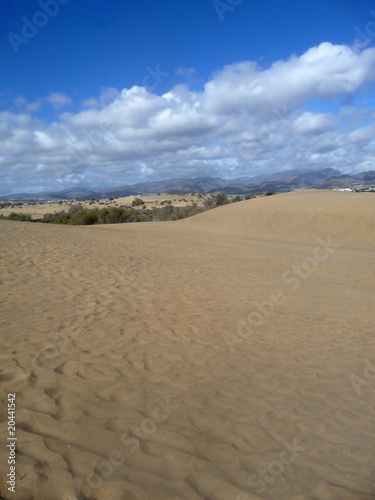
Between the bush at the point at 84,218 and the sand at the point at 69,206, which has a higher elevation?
the sand at the point at 69,206

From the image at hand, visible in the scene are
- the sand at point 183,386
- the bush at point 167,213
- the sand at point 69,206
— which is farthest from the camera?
the sand at point 69,206

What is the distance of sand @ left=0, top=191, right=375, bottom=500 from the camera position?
8.81 ft

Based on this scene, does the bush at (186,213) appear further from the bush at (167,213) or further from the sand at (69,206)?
the sand at (69,206)

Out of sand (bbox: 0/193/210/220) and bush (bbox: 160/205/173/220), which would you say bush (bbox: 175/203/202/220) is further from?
sand (bbox: 0/193/210/220)

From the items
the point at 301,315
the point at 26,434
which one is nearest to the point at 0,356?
the point at 26,434

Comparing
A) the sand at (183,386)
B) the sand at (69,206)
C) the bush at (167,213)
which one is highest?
the sand at (69,206)

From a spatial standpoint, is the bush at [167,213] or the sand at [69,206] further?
the sand at [69,206]

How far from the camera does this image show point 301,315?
23.8 ft

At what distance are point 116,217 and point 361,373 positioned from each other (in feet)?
132

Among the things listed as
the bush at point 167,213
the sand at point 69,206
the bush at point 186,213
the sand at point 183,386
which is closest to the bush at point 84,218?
the bush at point 167,213

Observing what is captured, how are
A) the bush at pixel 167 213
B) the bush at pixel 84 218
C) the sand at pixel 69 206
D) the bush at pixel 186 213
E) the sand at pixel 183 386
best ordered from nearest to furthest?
the sand at pixel 183 386
the bush at pixel 84 218
the bush at pixel 186 213
the bush at pixel 167 213
the sand at pixel 69 206

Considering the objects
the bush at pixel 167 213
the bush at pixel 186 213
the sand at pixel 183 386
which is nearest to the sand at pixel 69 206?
the bush at pixel 167 213

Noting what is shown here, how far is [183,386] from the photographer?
13.4 ft

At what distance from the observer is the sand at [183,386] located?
2686 mm
